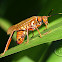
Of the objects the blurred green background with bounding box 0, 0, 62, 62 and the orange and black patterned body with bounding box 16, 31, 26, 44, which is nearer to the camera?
the blurred green background with bounding box 0, 0, 62, 62

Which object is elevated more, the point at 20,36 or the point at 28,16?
the point at 28,16

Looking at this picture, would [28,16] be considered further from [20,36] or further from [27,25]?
[20,36]

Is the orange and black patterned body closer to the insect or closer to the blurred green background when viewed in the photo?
the insect

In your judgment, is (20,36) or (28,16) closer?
(28,16)

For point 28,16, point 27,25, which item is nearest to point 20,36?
point 27,25

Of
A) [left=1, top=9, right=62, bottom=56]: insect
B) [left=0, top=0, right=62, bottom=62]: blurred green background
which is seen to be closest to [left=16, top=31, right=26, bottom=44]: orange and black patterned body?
[left=1, top=9, right=62, bottom=56]: insect

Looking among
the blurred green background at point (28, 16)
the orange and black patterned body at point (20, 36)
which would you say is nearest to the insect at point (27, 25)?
the orange and black patterned body at point (20, 36)

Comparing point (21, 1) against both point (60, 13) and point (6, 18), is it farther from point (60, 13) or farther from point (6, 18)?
point (60, 13)

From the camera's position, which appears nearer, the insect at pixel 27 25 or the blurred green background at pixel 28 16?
the blurred green background at pixel 28 16

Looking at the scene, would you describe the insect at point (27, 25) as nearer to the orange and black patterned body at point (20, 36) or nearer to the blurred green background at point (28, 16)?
the orange and black patterned body at point (20, 36)
